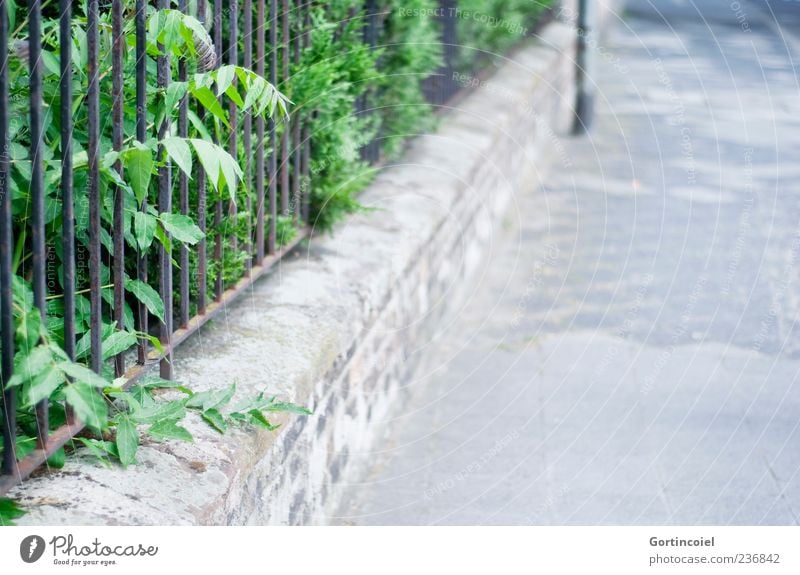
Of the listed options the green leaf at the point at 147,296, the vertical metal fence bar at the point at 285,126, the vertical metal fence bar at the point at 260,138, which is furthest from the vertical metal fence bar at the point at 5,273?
the vertical metal fence bar at the point at 285,126

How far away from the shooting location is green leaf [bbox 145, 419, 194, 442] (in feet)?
7.90

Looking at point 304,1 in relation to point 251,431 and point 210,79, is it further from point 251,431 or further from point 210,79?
point 251,431

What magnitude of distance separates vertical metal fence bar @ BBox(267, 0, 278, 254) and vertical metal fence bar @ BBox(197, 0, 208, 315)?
0.44m

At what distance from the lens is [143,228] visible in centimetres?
242

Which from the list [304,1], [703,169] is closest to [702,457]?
[304,1]

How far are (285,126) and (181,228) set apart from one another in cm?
105

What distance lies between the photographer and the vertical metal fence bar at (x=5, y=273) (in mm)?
1988

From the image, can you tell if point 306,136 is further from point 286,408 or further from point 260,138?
point 286,408

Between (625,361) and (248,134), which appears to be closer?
(248,134)

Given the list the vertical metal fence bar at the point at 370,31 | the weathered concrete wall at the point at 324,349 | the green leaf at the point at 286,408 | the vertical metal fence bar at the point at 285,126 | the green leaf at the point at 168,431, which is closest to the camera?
the weathered concrete wall at the point at 324,349

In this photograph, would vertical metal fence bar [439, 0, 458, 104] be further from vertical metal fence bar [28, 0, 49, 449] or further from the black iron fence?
vertical metal fence bar [28, 0, 49, 449]

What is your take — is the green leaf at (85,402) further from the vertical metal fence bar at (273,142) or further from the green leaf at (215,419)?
the vertical metal fence bar at (273,142)

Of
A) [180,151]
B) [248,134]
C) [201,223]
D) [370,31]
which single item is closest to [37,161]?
[180,151]

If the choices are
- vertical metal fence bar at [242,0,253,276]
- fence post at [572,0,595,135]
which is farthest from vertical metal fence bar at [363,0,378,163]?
fence post at [572,0,595,135]
